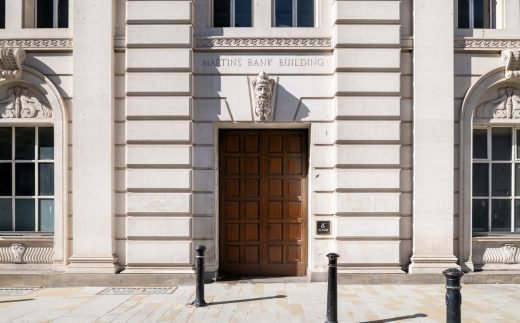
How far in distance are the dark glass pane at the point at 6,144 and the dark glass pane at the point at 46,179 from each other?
2.74ft

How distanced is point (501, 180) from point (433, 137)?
216 cm

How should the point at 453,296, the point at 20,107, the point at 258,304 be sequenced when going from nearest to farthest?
the point at 453,296, the point at 258,304, the point at 20,107

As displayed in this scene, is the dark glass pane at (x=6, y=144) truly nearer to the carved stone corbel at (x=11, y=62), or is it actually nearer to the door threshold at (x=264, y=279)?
the carved stone corbel at (x=11, y=62)

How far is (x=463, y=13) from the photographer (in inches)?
415

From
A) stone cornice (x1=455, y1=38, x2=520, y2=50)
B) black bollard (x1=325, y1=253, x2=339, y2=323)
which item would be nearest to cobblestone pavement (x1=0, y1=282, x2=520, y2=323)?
black bollard (x1=325, y1=253, x2=339, y2=323)

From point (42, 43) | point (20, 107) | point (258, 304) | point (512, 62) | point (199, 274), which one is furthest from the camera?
point (20, 107)

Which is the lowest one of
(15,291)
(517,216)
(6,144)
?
(15,291)

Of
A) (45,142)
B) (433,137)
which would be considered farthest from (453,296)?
(45,142)

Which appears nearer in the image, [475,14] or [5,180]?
[5,180]

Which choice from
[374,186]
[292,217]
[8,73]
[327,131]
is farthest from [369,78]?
[8,73]

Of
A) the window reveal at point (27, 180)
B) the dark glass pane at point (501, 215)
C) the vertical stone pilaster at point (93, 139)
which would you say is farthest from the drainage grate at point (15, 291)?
the dark glass pane at point (501, 215)

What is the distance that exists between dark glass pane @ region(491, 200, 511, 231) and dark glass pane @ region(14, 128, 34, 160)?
10.9 meters

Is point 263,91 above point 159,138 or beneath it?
above

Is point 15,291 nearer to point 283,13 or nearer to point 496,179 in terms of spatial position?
point 283,13
